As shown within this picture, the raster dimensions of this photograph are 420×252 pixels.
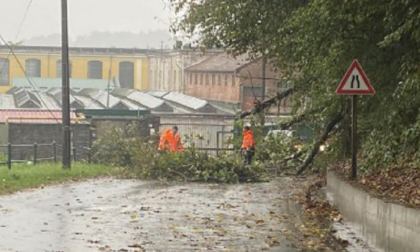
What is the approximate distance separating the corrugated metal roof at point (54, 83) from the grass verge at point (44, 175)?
54412 millimetres

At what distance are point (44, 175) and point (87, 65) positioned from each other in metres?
68.6

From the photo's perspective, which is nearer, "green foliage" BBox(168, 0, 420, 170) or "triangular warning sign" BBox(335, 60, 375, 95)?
"green foliage" BBox(168, 0, 420, 170)

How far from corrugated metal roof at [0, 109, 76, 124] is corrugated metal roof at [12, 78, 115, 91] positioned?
34.6 meters

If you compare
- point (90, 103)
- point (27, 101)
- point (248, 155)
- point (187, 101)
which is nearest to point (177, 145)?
point (248, 155)

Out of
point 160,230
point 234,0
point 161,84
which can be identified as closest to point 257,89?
point 161,84

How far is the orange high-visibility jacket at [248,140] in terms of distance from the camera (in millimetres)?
32094

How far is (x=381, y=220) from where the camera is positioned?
13227 millimetres

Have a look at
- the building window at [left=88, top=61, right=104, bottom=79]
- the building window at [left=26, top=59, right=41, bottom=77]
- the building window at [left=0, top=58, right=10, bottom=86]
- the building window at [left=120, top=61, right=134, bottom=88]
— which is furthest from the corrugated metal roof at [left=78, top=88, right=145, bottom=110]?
the building window at [left=88, top=61, right=104, bottom=79]

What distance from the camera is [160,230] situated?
602 inches

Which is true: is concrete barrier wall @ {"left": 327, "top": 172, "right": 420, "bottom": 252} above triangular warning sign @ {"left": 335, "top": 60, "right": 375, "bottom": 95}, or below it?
below

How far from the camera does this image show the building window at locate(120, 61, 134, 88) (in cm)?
9469

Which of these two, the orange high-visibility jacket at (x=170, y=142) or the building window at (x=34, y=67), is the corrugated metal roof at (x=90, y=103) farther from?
the orange high-visibility jacket at (x=170, y=142)

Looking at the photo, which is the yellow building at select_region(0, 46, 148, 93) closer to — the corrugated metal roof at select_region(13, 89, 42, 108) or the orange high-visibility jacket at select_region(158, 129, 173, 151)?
the corrugated metal roof at select_region(13, 89, 42, 108)

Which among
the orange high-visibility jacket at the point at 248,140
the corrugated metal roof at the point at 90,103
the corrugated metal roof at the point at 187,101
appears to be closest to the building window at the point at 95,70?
the corrugated metal roof at the point at 90,103
